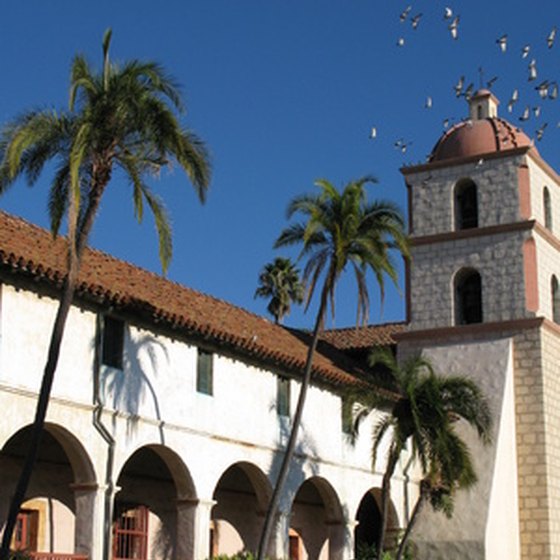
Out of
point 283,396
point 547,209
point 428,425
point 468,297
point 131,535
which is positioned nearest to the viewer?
point 428,425

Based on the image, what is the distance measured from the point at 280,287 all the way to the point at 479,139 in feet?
59.3

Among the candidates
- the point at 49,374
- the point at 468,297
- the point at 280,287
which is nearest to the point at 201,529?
the point at 49,374

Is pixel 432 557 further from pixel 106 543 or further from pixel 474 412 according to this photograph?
pixel 106 543

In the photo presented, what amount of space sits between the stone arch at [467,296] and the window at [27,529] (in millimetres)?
14653

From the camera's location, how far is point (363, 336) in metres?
39.9

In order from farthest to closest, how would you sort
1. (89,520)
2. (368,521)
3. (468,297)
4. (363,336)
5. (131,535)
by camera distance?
(363,336) → (368,521) → (468,297) → (131,535) → (89,520)

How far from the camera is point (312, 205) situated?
84.2 feet

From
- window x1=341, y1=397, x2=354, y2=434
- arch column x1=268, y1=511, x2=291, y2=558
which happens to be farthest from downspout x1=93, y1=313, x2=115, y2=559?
window x1=341, y1=397, x2=354, y2=434

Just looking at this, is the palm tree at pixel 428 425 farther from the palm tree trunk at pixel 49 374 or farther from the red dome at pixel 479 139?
the palm tree trunk at pixel 49 374

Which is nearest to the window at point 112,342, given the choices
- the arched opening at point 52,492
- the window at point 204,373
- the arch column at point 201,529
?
the arched opening at point 52,492

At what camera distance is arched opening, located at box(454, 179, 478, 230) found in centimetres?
3653

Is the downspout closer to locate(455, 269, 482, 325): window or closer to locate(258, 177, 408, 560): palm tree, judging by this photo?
locate(258, 177, 408, 560): palm tree

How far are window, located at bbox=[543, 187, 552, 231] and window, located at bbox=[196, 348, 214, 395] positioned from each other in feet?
48.7

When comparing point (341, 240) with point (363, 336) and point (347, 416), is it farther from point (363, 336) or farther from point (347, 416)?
point (363, 336)
